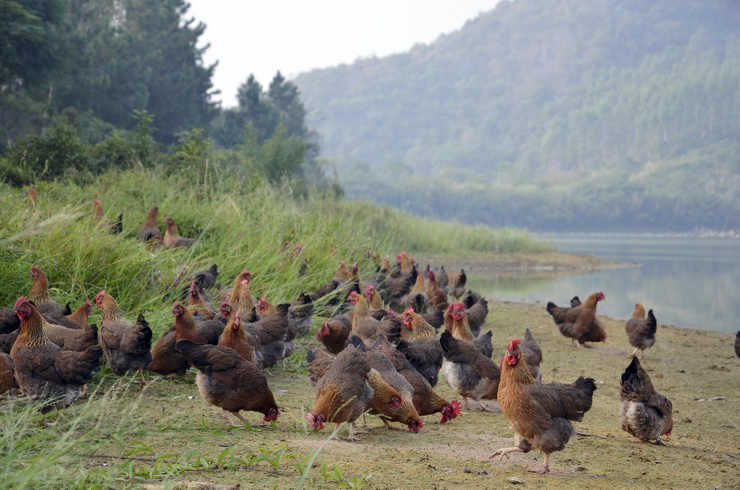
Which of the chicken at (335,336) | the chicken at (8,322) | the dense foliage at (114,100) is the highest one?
the dense foliage at (114,100)

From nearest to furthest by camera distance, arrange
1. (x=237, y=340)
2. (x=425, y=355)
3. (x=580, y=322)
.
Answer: (x=237, y=340) → (x=425, y=355) → (x=580, y=322)

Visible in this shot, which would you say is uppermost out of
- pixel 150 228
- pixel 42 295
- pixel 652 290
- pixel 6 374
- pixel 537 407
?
Result: pixel 150 228

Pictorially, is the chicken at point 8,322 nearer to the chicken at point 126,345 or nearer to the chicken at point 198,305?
the chicken at point 126,345

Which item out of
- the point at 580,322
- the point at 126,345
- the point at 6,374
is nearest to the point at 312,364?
the point at 126,345

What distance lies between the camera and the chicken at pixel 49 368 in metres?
5.98

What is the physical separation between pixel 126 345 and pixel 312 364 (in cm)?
170

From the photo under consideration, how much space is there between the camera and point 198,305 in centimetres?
859

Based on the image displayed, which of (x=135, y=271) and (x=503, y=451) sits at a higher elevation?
(x=135, y=271)

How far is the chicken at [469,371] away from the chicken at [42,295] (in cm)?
393

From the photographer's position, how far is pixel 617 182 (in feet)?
402

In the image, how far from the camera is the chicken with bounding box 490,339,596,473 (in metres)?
5.83

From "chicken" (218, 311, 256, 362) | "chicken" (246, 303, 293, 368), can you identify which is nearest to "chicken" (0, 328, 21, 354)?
"chicken" (218, 311, 256, 362)

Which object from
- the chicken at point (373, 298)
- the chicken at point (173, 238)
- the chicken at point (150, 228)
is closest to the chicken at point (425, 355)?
the chicken at point (373, 298)

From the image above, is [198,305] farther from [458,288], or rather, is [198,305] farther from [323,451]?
[458,288]
